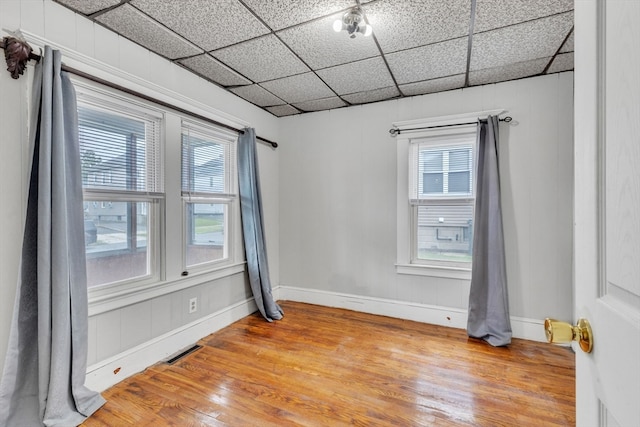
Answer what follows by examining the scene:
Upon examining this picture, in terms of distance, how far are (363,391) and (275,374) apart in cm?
65

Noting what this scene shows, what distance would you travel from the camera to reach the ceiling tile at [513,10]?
181 centimetres

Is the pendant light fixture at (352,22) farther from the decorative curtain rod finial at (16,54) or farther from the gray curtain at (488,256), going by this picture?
the decorative curtain rod finial at (16,54)

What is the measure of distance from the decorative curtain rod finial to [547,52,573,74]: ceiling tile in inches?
141

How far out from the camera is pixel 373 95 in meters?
3.26

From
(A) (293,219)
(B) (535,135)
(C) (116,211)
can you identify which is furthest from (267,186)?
(B) (535,135)

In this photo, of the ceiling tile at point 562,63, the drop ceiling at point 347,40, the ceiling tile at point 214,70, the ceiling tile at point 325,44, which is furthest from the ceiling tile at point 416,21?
the ceiling tile at point 214,70

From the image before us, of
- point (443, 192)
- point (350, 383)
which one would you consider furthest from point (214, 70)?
point (350, 383)

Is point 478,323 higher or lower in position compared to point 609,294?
lower

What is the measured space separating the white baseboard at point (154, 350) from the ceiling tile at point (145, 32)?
7.38 ft

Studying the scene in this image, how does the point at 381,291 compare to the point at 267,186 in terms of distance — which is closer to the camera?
the point at 381,291

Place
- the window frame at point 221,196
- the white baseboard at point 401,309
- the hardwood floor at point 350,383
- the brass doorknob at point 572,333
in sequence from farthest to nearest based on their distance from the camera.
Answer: the white baseboard at point 401,309
the window frame at point 221,196
the hardwood floor at point 350,383
the brass doorknob at point 572,333

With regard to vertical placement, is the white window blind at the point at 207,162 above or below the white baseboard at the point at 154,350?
above

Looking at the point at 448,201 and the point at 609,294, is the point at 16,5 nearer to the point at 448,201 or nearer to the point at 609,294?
the point at 609,294

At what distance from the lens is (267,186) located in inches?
150
